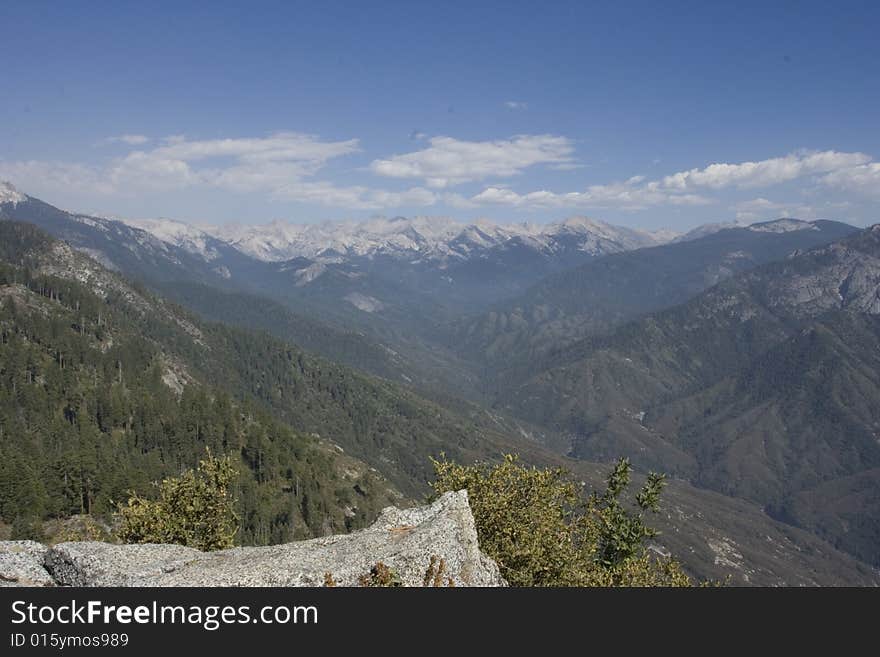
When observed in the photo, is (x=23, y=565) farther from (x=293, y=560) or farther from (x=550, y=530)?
(x=550, y=530)

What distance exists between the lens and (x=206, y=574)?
101 ft

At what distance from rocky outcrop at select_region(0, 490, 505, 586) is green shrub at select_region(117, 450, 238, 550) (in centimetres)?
1878

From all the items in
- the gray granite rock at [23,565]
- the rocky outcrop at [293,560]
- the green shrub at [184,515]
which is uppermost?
the rocky outcrop at [293,560]

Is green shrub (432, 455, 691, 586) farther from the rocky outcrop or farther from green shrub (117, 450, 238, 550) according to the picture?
green shrub (117, 450, 238, 550)

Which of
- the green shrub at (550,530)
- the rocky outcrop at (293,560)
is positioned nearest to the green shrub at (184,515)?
the rocky outcrop at (293,560)

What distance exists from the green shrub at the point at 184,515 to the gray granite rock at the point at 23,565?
58.2 ft

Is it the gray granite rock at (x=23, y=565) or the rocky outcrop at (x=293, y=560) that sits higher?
the rocky outcrop at (x=293, y=560)

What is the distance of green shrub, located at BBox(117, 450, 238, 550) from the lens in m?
56.2

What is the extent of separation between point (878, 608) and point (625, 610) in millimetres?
11175

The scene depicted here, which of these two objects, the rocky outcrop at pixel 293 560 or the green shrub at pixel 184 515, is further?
the green shrub at pixel 184 515

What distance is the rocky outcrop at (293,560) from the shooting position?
29.9 m

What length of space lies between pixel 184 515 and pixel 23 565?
994 inches

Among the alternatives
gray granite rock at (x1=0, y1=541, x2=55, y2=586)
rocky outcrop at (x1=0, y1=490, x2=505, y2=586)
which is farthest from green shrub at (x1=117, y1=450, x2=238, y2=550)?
rocky outcrop at (x1=0, y1=490, x2=505, y2=586)

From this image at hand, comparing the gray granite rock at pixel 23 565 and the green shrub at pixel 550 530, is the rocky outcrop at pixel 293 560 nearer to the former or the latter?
the gray granite rock at pixel 23 565
